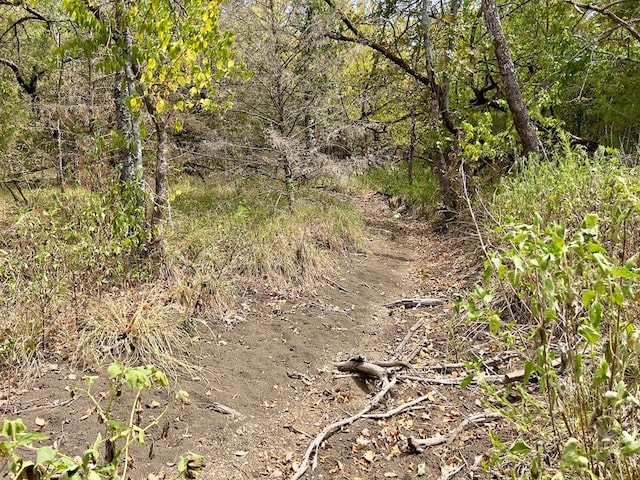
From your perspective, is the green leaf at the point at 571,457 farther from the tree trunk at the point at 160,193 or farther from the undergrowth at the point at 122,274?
the tree trunk at the point at 160,193

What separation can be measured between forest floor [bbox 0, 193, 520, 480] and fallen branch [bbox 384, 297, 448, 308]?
80mm

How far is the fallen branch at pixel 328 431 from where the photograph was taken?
2.78m

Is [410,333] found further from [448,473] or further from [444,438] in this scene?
[448,473]

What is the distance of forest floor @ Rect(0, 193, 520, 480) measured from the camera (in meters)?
2.71

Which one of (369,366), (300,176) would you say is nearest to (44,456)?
(369,366)

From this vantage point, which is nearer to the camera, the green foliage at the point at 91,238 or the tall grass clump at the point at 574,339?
the tall grass clump at the point at 574,339

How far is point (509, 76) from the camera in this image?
602 cm

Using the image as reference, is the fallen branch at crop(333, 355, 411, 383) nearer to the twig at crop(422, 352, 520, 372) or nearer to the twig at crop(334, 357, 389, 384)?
the twig at crop(334, 357, 389, 384)

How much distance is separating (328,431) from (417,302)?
2.57 meters

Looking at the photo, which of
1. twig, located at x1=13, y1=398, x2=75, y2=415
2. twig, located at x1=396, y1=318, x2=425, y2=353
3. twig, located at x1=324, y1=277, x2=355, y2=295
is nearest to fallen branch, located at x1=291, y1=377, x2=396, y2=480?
twig, located at x1=396, y1=318, x2=425, y2=353

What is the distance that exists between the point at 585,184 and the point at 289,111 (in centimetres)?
475

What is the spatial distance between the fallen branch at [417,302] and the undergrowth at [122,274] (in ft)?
3.72

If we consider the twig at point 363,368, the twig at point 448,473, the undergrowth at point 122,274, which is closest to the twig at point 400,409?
the twig at point 363,368

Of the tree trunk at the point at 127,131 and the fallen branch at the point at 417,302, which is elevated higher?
the tree trunk at the point at 127,131
